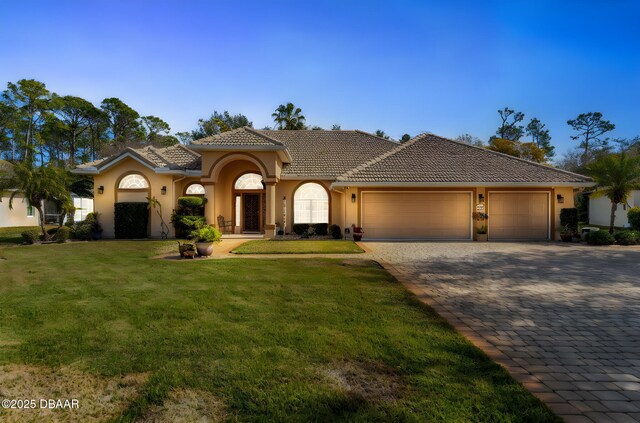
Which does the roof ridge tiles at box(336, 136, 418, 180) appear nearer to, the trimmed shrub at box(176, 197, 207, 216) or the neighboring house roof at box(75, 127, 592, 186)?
the neighboring house roof at box(75, 127, 592, 186)

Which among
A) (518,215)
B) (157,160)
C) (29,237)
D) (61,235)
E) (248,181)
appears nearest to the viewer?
(29,237)

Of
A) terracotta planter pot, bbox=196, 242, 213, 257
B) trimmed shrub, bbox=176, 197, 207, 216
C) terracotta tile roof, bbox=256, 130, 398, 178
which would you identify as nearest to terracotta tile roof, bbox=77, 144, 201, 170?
trimmed shrub, bbox=176, 197, 207, 216

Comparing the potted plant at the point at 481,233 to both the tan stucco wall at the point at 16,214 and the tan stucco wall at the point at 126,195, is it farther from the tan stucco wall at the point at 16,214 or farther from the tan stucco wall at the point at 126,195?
the tan stucco wall at the point at 16,214

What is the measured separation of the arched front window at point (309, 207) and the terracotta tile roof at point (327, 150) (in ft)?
3.90

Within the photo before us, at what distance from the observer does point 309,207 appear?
19031mm

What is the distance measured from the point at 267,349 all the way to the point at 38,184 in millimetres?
17832

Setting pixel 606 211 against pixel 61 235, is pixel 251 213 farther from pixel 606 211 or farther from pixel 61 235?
pixel 606 211

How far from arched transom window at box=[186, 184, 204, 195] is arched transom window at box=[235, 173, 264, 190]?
2.04 meters

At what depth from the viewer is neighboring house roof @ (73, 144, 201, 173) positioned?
58.1 feet

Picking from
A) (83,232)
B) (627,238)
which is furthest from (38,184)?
(627,238)

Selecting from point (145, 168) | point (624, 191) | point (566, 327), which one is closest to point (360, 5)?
point (566, 327)

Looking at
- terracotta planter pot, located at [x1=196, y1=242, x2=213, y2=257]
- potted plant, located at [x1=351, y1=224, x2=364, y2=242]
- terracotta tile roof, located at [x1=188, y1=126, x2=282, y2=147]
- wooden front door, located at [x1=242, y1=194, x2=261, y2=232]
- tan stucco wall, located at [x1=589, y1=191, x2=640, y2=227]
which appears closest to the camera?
terracotta planter pot, located at [x1=196, y1=242, x2=213, y2=257]

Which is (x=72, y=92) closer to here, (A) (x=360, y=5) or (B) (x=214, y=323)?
(A) (x=360, y=5)

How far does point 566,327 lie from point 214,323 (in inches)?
194
